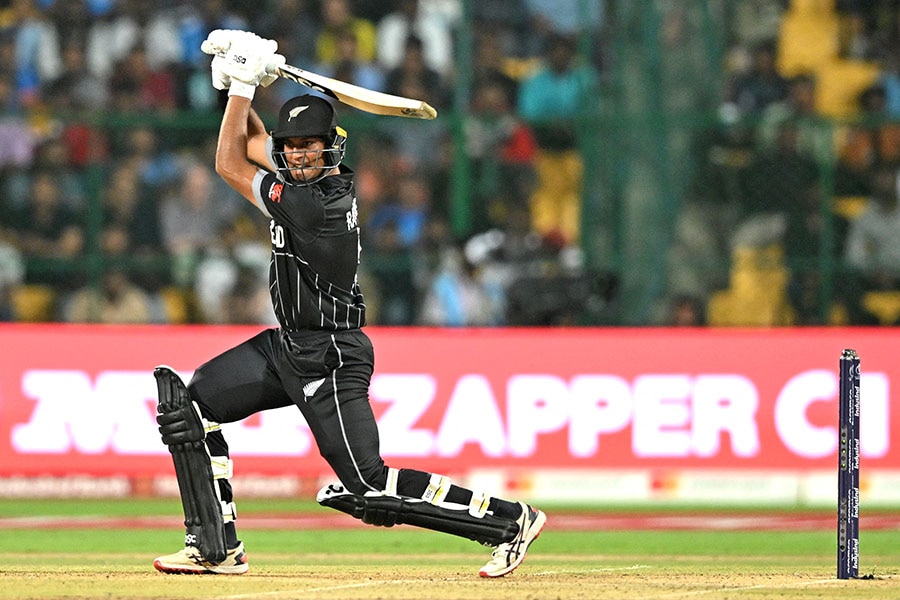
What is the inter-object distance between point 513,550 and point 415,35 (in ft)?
32.4

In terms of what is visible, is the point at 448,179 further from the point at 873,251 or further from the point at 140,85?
the point at 873,251

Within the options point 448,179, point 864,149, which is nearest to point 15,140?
point 448,179

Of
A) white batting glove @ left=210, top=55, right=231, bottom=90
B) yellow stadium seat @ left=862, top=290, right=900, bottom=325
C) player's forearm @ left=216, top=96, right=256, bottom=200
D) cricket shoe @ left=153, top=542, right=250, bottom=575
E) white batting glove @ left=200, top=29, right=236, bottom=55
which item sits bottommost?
cricket shoe @ left=153, top=542, right=250, bottom=575

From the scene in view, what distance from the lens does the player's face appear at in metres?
7.42

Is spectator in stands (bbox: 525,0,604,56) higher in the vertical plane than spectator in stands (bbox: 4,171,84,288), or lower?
higher

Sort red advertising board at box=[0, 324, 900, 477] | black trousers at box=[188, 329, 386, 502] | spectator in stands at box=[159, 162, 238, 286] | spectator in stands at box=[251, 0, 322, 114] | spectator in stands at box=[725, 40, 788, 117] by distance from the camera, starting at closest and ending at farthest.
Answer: black trousers at box=[188, 329, 386, 502], red advertising board at box=[0, 324, 900, 477], spectator in stands at box=[159, 162, 238, 286], spectator in stands at box=[725, 40, 788, 117], spectator in stands at box=[251, 0, 322, 114]

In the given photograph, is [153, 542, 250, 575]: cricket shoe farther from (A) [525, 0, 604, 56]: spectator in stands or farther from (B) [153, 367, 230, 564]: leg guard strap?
(A) [525, 0, 604, 56]: spectator in stands

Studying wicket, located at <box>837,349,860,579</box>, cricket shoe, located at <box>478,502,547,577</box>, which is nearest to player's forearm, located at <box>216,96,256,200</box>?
cricket shoe, located at <box>478,502,547,577</box>

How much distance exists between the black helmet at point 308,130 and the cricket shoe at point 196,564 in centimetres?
183

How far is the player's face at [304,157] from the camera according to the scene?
742cm

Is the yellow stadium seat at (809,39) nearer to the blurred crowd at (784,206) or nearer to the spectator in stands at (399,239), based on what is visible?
the blurred crowd at (784,206)

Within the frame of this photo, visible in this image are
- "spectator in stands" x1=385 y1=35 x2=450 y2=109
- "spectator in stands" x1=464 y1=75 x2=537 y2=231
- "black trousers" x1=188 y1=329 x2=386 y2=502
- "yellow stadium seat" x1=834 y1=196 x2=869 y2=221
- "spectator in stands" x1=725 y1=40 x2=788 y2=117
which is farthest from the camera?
"spectator in stands" x1=385 y1=35 x2=450 y2=109

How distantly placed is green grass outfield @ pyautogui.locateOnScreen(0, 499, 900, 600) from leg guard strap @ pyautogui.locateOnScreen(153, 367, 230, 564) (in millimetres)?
204

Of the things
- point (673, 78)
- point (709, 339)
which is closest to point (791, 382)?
point (709, 339)
